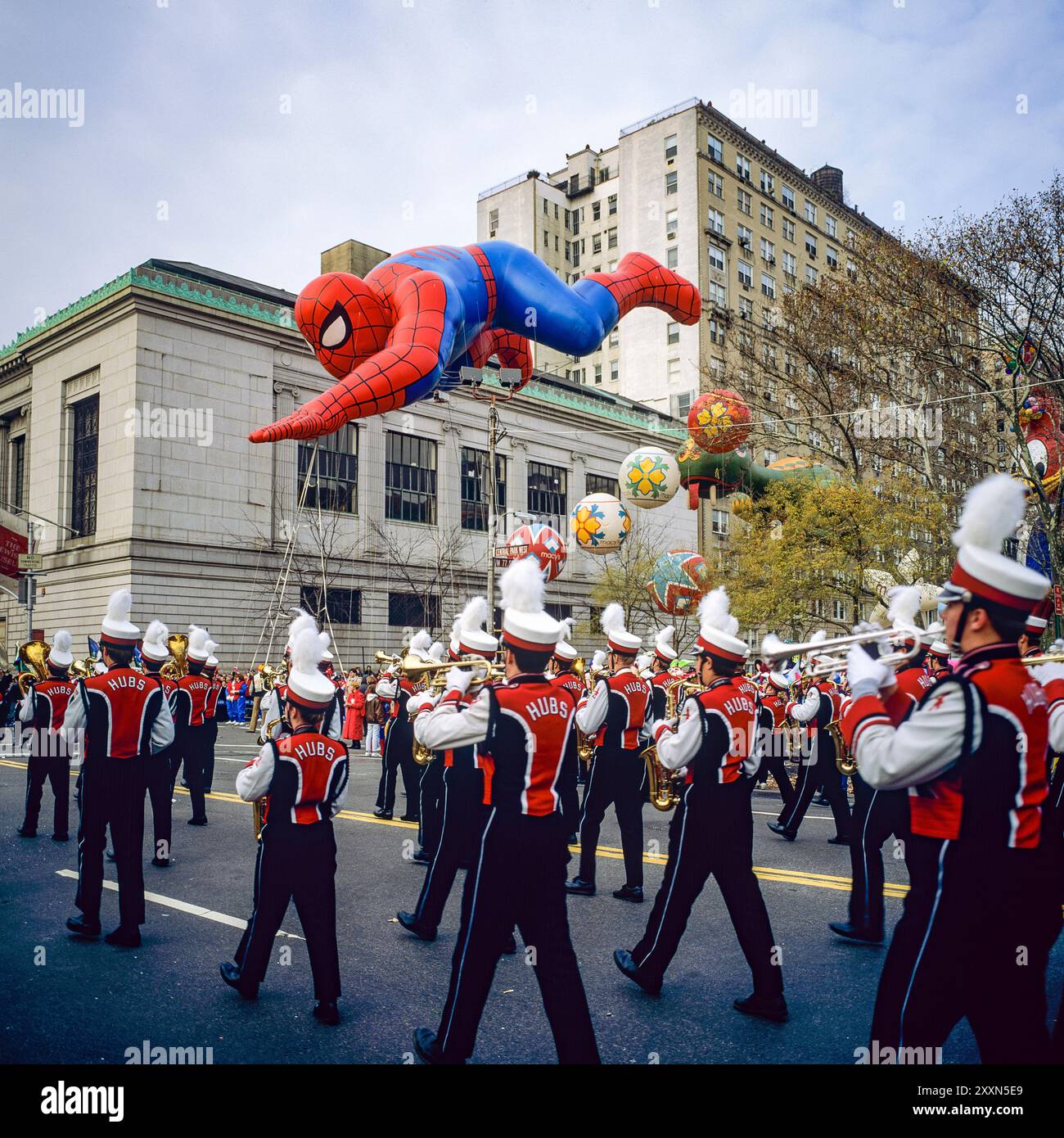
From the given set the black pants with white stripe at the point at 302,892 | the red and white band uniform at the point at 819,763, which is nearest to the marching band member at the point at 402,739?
the red and white band uniform at the point at 819,763

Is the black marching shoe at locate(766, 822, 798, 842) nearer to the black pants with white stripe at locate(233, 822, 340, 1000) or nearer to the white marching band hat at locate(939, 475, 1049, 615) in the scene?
the black pants with white stripe at locate(233, 822, 340, 1000)

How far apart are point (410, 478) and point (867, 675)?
118 ft

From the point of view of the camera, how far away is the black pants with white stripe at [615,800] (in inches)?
312

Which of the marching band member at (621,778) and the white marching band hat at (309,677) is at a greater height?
the white marching band hat at (309,677)

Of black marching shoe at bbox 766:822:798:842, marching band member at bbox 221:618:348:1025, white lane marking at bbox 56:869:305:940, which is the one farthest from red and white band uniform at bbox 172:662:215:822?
black marching shoe at bbox 766:822:798:842

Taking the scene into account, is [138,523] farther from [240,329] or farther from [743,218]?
[743,218]

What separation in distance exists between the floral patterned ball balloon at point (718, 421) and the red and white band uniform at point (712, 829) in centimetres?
1018

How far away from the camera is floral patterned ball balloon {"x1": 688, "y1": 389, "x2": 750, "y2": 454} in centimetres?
1514

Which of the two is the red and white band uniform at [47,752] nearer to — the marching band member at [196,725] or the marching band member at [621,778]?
the marching band member at [196,725]

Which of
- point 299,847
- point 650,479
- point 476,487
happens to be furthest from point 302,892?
point 476,487

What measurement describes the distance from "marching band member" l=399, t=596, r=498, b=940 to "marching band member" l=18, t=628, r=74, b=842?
5.06 m

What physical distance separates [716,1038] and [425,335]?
5173mm

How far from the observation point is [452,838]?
267 inches
